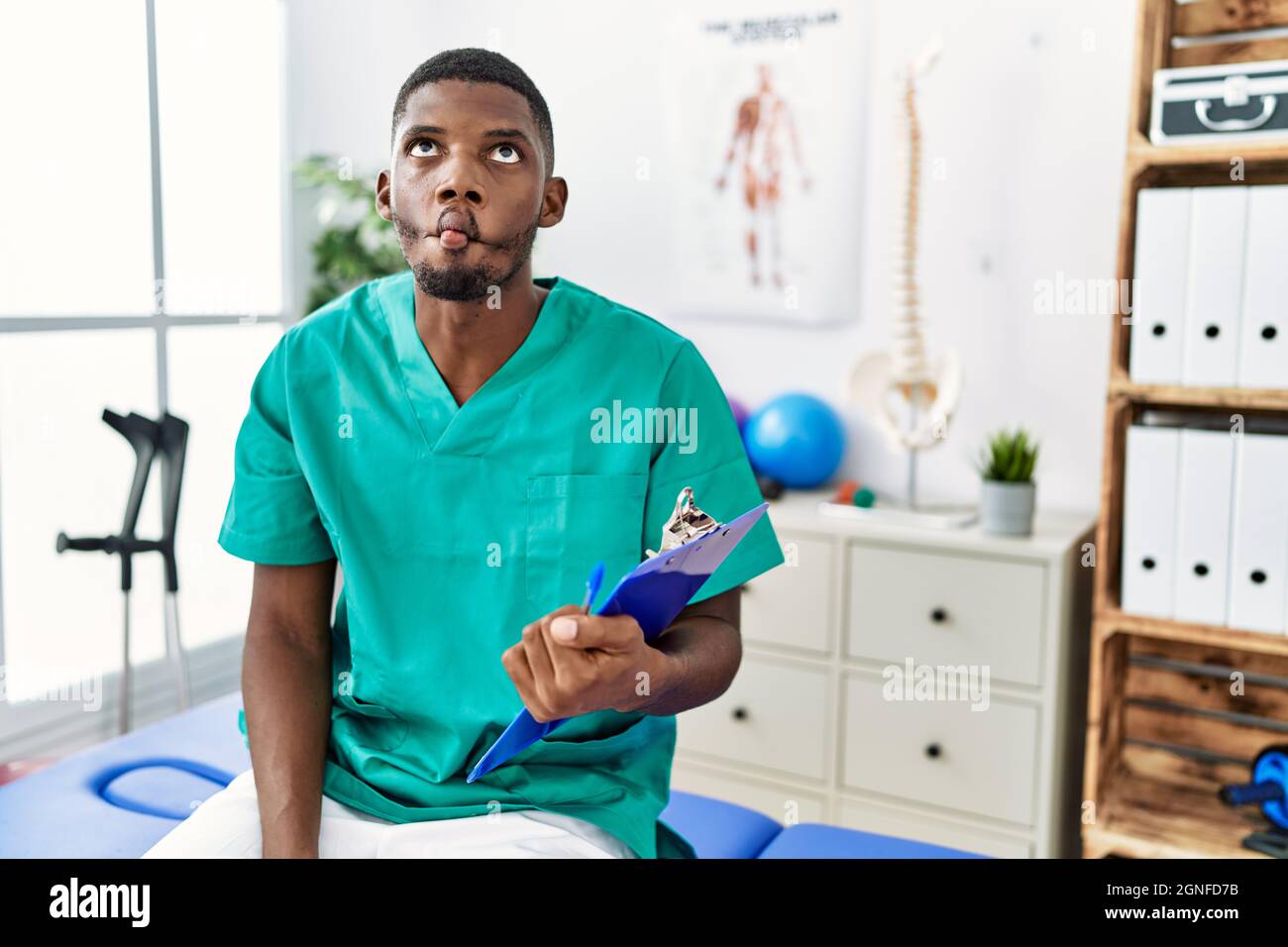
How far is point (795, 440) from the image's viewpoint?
5.96 feet

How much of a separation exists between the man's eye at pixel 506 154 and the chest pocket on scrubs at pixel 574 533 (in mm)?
220

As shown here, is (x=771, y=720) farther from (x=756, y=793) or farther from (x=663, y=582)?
(x=663, y=582)

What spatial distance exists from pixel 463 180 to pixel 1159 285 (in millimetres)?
1051

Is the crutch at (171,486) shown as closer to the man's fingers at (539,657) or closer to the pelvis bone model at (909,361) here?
the man's fingers at (539,657)

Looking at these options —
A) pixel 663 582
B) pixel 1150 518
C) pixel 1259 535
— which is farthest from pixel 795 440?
pixel 663 582

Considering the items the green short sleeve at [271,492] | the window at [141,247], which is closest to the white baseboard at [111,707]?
the window at [141,247]

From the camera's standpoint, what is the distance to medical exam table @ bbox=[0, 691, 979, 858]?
0.95 metres

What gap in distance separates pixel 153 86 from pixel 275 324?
0.64ft

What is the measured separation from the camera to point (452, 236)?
58cm

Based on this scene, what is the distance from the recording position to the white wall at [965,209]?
5.72 ft

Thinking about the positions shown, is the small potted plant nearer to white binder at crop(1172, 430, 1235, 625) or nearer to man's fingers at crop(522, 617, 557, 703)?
white binder at crop(1172, 430, 1235, 625)

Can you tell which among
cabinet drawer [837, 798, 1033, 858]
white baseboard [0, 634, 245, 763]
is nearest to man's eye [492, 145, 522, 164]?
white baseboard [0, 634, 245, 763]

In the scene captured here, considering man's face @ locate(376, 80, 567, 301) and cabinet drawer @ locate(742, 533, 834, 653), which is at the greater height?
man's face @ locate(376, 80, 567, 301)

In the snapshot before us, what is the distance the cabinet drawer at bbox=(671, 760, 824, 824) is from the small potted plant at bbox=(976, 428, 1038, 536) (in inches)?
18.4
